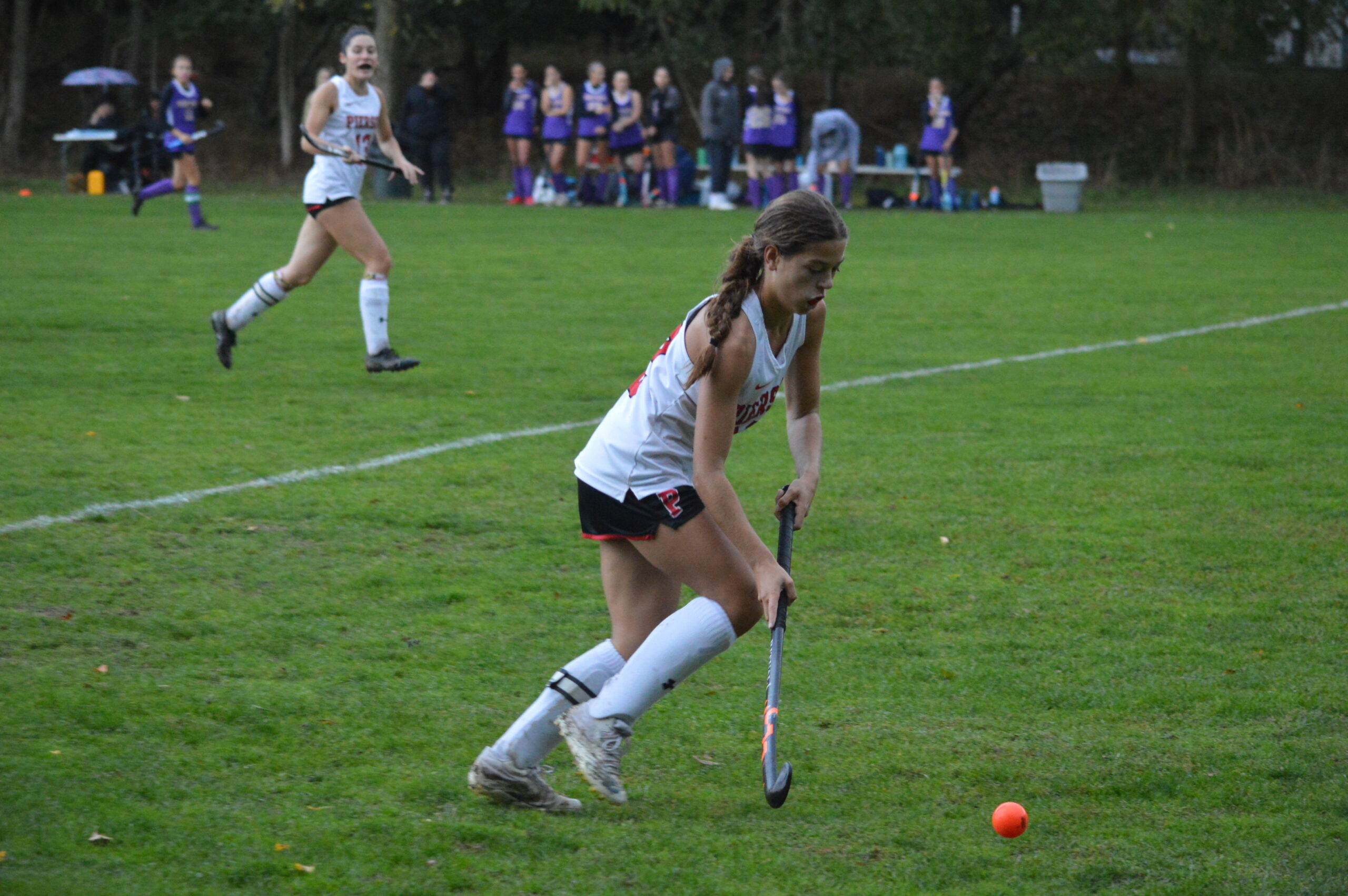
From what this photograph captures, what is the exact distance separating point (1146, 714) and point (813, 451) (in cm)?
130

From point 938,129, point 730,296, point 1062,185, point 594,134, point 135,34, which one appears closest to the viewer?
point 730,296

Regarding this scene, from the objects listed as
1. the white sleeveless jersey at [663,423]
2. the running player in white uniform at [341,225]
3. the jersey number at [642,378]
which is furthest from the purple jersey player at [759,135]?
the white sleeveless jersey at [663,423]

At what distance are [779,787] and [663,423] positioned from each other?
0.87 meters

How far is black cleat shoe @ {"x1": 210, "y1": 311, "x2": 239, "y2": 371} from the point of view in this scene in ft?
30.3

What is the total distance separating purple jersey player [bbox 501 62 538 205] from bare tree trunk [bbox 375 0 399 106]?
2.83 meters

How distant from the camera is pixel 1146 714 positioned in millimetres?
4250

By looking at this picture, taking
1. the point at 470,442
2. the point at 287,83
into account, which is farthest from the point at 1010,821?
the point at 287,83

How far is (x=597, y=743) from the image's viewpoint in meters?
3.48

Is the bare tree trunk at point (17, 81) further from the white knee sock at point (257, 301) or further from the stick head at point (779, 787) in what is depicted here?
the stick head at point (779, 787)

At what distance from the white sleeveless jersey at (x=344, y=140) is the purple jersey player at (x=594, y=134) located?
14427 millimetres

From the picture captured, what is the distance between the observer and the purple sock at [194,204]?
1833 centimetres

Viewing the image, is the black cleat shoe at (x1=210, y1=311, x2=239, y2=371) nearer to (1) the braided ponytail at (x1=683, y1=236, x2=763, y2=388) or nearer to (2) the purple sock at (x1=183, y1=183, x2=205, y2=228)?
(1) the braided ponytail at (x1=683, y1=236, x2=763, y2=388)

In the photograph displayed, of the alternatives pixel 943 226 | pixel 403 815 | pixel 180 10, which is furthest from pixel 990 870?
pixel 180 10

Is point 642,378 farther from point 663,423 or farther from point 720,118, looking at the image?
point 720,118
